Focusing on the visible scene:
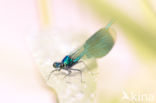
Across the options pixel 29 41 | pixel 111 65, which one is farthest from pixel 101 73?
pixel 29 41

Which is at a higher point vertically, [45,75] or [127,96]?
[45,75]

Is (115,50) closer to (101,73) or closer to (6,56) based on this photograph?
(101,73)

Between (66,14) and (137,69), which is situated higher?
(66,14)

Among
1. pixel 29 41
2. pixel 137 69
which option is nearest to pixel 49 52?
pixel 29 41

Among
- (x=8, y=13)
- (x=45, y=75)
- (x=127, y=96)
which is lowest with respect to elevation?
(x=127, y=96)

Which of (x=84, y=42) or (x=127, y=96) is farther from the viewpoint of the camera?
(x=84, y=42)

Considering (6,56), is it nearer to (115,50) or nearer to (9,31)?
(9,31)
